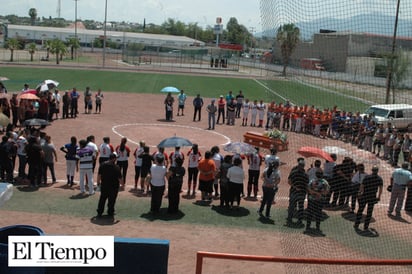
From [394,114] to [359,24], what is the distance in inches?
652

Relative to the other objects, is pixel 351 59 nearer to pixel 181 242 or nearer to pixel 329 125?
pixel 181 242

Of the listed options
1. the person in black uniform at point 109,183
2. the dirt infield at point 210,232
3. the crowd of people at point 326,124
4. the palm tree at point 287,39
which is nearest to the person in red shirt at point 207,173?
the dirt infield at point 210,232

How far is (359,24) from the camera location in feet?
31.6

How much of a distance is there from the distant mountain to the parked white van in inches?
596

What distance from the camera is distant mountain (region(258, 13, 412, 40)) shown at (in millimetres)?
9461

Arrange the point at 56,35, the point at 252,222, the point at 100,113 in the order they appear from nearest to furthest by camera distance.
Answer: the point at 252,222
the point at 100,113
the point at 56,35

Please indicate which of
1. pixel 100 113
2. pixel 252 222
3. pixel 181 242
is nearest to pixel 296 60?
pixel 252 222

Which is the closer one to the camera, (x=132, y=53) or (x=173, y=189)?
(x=173, y=189)

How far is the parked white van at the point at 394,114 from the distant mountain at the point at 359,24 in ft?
49.7

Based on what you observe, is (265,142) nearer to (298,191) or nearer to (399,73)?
(399,73)

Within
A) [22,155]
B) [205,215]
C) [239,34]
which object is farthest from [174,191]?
[239,34]

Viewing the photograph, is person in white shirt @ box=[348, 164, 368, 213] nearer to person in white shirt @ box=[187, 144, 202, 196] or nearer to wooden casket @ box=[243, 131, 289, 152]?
person in white shirt @ box=[187, 144, 202, 196]

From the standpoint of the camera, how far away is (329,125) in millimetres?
22562

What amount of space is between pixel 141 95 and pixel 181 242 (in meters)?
26.5
